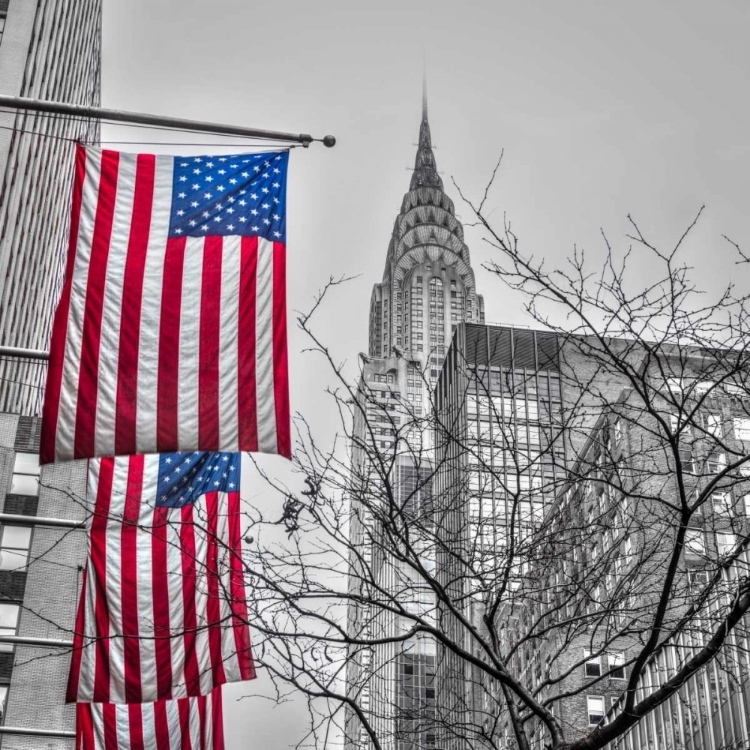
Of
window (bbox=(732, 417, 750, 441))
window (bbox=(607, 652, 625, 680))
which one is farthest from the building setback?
window (bbox=(732, 417, 750, 441))

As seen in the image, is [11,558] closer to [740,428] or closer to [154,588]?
[154,588]

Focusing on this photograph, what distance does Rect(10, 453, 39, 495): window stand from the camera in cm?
3844

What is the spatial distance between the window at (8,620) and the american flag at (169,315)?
24848mm

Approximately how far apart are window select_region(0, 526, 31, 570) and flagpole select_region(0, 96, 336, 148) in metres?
25.4

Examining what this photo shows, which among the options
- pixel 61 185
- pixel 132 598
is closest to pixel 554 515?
pixel 132 598

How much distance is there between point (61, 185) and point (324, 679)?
55.6 m

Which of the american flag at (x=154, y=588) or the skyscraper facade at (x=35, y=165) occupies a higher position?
the skyscraper facade at (x=35, y=165)

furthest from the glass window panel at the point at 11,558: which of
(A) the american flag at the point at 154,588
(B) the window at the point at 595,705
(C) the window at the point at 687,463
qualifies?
(B) the window at the point at 595,705

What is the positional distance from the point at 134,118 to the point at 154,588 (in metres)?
7.17

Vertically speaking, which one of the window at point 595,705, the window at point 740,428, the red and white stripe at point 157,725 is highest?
the window at point 740,428

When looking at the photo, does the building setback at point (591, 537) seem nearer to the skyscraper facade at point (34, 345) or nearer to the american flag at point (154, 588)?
the american flag at point (154, 588)

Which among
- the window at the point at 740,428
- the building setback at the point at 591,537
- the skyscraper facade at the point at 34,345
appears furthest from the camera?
the skyscraper facade at the point at 34,345

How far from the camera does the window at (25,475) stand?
38.4 meters

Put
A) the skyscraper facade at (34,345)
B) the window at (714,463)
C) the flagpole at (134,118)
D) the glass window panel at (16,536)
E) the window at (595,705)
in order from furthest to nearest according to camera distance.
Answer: the window at (595,705) → the glass window panel at (16,536) → the skyscraper facade at (34,345) → the window at (714,463) → the flagpole at (134,118)
